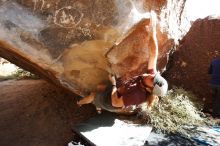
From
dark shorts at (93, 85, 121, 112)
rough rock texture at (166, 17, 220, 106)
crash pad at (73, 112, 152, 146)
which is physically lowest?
crash pad at (73, 112, 152, 146)

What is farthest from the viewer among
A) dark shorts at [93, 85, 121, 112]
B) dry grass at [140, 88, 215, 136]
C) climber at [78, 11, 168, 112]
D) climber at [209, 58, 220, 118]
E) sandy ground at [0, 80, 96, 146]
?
climber at [209, 58, 220, 118]

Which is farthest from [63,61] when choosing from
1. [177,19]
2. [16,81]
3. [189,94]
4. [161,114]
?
[16,81]

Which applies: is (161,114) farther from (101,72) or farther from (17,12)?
(17,12)

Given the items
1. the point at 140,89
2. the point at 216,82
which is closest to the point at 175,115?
the point at 216,82

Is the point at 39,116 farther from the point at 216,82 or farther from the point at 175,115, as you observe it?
the point at 216,82

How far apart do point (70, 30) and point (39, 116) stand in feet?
8.59

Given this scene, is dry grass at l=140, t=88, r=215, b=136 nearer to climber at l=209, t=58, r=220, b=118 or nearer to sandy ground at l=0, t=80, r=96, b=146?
climber at l=209, t=58, r=220, b=118

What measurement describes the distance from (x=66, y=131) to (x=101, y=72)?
156cm

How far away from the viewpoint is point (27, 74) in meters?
10.4

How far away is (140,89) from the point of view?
5.33 metres

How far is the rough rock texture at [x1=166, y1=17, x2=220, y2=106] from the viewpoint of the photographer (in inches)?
321

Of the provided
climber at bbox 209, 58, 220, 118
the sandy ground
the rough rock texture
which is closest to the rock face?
the sandy ground

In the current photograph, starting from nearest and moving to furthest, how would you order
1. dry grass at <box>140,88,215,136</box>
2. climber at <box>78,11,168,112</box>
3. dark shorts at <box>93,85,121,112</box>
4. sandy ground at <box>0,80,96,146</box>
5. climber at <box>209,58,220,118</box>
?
1. climber at <box>78,11,168,112</box>
2. dark shorts at <box>93,85,121,112</box>
3. dry grass at <box>140,88,215,136</box>
4. sandy ground at <box>0,80,96,146</box>
5. climber at <box>209,58,220,118</box>

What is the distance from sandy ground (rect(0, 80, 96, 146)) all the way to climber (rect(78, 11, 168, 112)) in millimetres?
1345
